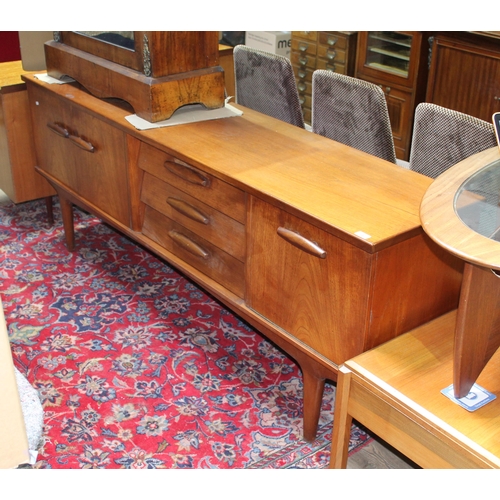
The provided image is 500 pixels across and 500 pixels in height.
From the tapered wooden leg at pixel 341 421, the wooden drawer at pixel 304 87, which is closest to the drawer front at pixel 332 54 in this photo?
the wooden drawer at pixel 304 87

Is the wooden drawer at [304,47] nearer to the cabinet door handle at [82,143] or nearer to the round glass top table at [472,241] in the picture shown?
the cabinet door handle at [82,143]

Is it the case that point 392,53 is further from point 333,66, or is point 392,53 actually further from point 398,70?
point 333,66

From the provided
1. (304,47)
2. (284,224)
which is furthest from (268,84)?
(304,47)

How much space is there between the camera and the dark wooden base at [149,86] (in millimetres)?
2080

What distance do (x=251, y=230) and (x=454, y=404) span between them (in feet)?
2.14

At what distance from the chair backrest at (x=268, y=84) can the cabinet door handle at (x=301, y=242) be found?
907 mm

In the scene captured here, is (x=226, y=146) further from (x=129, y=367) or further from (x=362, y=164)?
(x=129, y=367)

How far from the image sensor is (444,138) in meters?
1.84

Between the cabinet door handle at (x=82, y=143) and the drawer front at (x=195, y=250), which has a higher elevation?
the cabinet door handle at (x=82, y=143)

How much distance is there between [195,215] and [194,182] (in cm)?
9

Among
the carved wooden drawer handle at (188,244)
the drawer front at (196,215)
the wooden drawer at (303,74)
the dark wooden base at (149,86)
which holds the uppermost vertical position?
the dark wooden base at (149,86)

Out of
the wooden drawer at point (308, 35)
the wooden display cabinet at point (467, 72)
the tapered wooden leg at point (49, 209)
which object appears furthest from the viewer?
the wooden drawer at point (308, 35)
